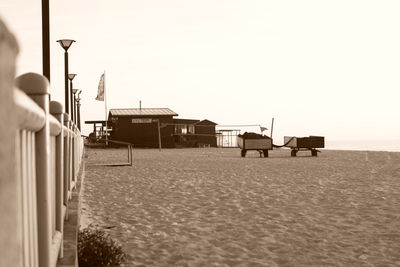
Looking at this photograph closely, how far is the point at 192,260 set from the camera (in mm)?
6543

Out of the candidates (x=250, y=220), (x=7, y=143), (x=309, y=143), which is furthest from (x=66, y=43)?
(x=7, y=143)

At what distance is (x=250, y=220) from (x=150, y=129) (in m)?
47.9

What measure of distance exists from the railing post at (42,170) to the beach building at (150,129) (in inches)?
2017

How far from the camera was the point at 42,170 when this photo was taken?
8.88 feet

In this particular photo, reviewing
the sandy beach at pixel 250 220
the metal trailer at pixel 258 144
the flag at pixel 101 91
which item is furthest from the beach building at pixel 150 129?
the sandy beach at pixel 250 220

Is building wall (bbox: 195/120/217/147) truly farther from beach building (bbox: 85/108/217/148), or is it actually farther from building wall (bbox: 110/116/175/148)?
building wall (bbox: 110/116/175/148)

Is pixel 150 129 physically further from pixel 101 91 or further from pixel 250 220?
pixel 250 220

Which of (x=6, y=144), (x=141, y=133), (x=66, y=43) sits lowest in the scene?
(x=6, y=144)

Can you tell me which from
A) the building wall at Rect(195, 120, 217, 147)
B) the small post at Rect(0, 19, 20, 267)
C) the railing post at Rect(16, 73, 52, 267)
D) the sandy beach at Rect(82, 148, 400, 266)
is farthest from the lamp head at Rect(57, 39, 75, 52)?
the building wall at Rect(195, 120, 217, 147)

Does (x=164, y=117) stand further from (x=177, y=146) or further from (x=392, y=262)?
(x=392, y=262)

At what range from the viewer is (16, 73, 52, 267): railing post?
2565 mm

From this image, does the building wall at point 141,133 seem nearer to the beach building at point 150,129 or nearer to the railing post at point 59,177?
the beach building at point 150,129

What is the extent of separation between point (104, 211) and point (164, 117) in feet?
157

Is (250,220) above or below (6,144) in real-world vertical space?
below
